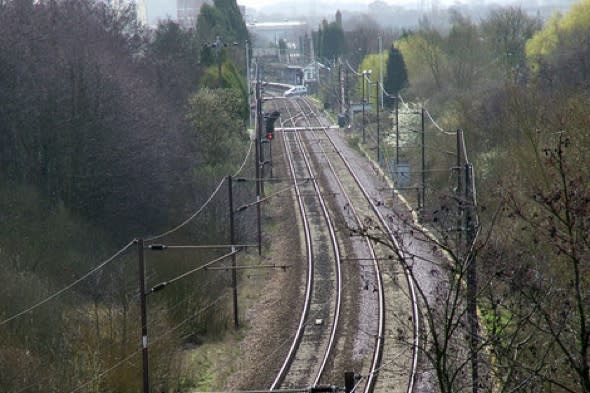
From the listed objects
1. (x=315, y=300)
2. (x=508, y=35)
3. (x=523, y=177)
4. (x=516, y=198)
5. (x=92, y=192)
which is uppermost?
(x=508, y=35)

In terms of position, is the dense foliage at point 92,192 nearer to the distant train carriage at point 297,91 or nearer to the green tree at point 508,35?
the green tree at point 508,35

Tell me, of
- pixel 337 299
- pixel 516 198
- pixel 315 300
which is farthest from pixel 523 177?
pixel 516 198

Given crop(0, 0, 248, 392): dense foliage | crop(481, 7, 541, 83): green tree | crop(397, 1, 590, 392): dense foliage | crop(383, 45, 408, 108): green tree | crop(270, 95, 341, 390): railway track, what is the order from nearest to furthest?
crop(397, 1, 590, 392): dense foliage, crop(0, 0, 248, 392): dense foliage, crop(270, 95, 341, 390): railway track, crop(481, 7, 541, 83): green tree, crop(383, 45, 408, 108): green tree

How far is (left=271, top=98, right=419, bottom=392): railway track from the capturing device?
13.0 m

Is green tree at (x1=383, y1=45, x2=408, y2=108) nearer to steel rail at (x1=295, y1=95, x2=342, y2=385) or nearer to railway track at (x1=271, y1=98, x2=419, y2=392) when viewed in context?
railway track at (x1=271, y1=98, x2=419, y2=392)

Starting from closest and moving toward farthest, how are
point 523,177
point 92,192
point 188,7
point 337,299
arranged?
1. point 523,177
2. point 337,299
3. point 92,192
4. point 188,7

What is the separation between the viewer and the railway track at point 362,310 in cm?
1300

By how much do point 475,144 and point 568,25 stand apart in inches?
774

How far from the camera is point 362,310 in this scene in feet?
55.9

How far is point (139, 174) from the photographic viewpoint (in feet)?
74.7

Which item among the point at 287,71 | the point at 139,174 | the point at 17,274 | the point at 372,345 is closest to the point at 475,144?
the point at 139,174

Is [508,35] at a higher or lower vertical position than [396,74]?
higher

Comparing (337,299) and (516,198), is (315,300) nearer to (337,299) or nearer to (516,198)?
(337,299)

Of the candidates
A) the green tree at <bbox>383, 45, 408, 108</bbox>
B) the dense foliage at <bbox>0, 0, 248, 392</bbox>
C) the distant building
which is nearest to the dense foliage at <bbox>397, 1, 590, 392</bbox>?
the green tree at <bbox>383, 45, 408, 108</bbox>
